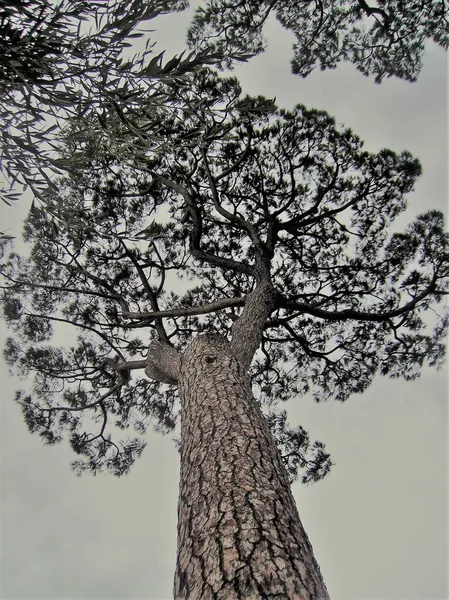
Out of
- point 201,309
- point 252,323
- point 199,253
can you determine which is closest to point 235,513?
point 252,323

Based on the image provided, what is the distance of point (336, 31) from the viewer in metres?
3.49

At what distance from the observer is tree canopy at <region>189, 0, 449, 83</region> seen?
3.14 metres

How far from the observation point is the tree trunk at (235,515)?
3.25ft

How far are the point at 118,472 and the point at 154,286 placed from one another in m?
2.38

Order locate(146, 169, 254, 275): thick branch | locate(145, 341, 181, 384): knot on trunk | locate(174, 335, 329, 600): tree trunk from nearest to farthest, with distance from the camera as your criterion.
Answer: locate(174, 335, 329, 600): tree trunk
locate(145, 341, 181, 384): knot on trunk
locate(146, 169, 254, 275): thick branch

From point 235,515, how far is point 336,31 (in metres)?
4.09

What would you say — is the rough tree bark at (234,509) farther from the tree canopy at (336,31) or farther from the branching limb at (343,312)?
the tree canopy at (336,31)

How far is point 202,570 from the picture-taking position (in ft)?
3.46

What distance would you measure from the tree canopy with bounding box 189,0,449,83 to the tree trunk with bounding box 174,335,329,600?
2.93 metres

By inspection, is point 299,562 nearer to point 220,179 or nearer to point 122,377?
point 122,377

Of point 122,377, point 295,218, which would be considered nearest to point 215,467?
point 122,377

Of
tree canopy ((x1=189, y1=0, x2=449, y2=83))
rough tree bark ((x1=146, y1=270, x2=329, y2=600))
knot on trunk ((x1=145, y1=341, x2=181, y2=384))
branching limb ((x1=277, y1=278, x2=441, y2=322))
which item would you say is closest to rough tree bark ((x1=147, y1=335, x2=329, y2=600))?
rough tree bark ((x1=146, y1=270, x2=329, y2=600))

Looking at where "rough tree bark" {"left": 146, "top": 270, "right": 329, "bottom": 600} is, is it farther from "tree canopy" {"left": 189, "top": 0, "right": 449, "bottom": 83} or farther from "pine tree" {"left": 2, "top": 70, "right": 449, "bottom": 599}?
"tree canopy" {"left": 189, "top": 0, "right": 449, "bottom": 83}

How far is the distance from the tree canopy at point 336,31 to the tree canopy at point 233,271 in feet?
1.59
